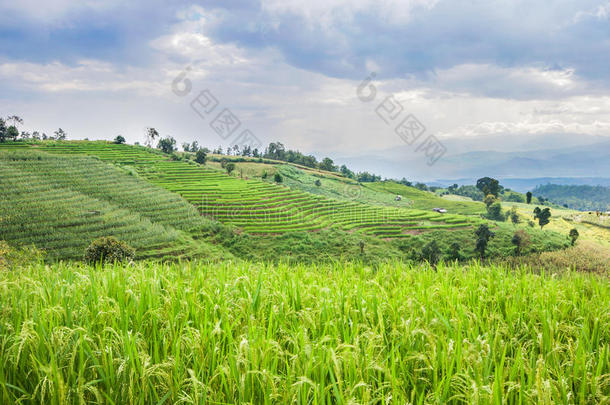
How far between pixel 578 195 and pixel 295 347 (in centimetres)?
19487

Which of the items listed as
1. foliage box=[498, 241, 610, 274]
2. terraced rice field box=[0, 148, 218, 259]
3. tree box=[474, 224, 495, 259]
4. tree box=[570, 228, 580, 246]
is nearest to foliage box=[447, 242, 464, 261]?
tree box=[474, 224, 495, 259]

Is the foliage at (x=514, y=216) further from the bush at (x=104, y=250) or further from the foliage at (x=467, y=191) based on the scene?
the bush at (x=104, y=250)

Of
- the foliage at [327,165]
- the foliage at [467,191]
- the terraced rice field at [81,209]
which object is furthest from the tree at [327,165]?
the terraced rice field at [81,209]

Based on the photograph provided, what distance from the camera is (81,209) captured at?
2602 centimetres

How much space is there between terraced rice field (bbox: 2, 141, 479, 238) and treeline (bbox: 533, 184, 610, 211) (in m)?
129

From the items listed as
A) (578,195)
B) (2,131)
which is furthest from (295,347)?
(578,195)

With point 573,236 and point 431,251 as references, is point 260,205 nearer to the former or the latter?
point 431,251

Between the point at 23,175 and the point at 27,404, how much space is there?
3869cm

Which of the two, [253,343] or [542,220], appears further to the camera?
[542,220]

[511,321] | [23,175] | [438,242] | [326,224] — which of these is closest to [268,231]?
[326,224]

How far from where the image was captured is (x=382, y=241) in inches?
1345

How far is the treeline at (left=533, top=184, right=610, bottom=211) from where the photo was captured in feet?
447

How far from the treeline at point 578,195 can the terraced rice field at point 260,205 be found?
129 meters

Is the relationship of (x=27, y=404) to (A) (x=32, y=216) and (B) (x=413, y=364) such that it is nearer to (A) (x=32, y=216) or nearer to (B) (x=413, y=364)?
(B) (x=413, y=364)
